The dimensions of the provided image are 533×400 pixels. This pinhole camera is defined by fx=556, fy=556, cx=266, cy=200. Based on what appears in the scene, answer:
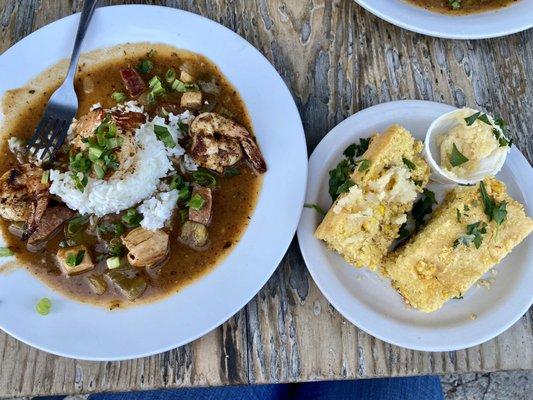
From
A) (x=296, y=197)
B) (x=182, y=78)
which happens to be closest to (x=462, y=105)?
(x=296, y=197)

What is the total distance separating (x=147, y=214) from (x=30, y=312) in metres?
0.65

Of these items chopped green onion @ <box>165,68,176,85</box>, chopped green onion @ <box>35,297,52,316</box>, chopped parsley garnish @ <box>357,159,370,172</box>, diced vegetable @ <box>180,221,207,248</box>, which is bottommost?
chopped green onion @ <box>35,297,52,316</box>

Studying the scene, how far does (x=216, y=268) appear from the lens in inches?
99.1

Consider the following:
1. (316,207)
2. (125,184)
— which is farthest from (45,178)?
(316,207)

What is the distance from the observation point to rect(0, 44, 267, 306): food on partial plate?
2486 mm

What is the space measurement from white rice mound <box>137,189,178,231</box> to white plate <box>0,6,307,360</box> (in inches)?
13.1

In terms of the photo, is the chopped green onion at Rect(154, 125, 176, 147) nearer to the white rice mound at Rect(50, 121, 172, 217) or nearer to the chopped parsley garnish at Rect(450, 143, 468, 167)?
the white rice mound at Rect(50, 121, 172, 217)

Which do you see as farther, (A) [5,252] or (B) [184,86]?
(B) [184,86]

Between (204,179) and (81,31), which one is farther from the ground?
(81,31)

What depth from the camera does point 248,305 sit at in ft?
8.62

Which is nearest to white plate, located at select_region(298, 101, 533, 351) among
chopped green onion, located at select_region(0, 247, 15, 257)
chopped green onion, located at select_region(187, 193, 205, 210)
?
chopped green onion, located at select_region(187, 193, 205, 210)

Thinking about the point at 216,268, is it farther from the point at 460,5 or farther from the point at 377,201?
the point at 460,5

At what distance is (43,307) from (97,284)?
0.79ft

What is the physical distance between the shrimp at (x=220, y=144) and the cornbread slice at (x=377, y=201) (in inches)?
17.8
